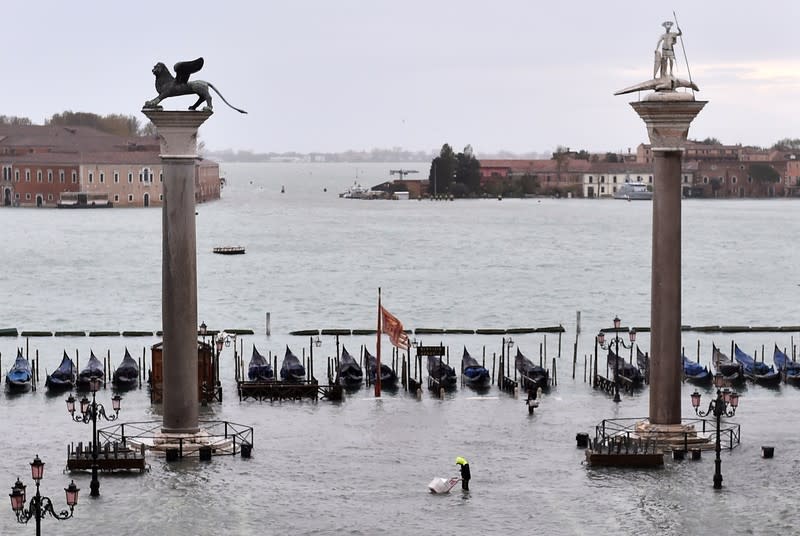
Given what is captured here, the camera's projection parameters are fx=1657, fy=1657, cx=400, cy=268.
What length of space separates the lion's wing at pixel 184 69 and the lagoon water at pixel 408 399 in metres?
6.54

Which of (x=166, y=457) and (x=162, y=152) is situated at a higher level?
(x=162, y=152)

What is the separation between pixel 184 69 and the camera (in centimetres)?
2855

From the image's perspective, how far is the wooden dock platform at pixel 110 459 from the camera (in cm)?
2748

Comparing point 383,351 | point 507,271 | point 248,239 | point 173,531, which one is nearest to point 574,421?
point 173,531

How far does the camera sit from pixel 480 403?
37.0 meters

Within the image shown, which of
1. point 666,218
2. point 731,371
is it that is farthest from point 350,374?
point 666,218

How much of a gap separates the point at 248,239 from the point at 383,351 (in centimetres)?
7856

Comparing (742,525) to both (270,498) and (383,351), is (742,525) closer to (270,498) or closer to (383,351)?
(270,498)

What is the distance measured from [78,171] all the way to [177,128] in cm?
13988

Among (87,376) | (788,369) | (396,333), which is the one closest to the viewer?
(396,333)

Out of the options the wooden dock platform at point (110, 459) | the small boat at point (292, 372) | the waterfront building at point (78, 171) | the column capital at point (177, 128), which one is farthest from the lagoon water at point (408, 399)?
the waterfront building at point (78, 171)

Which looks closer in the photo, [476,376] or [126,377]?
[126,377]

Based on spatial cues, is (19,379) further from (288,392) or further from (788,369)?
(788,369)

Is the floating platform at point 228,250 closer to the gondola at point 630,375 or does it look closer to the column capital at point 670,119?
the gondola at point 630,375
